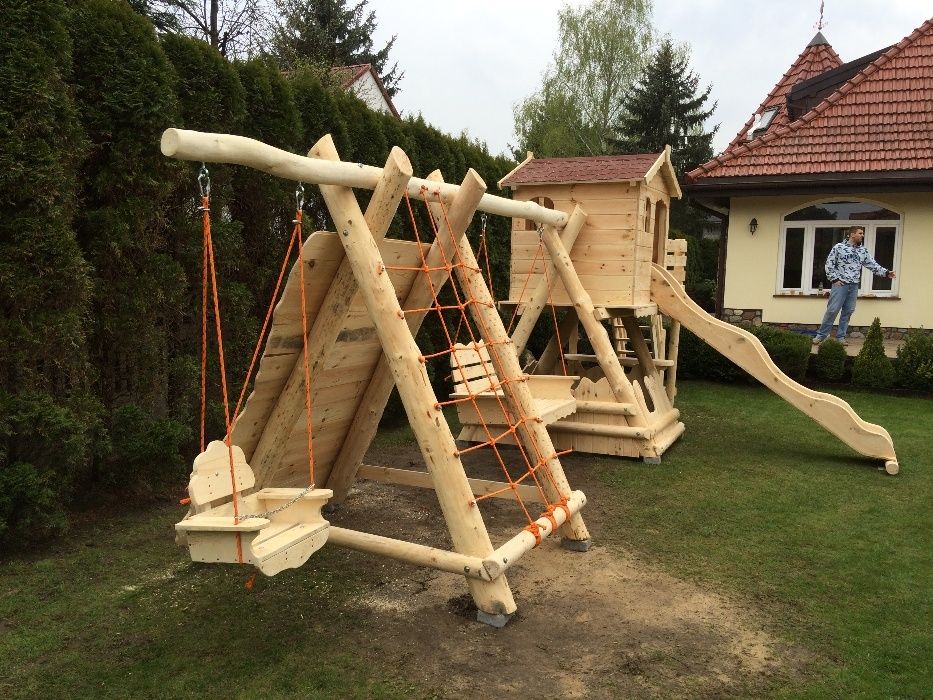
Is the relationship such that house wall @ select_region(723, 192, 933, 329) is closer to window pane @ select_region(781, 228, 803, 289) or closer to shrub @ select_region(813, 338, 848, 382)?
window pane @ select_region(781, 228, 803, 289)

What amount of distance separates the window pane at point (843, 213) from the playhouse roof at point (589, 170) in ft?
20.6

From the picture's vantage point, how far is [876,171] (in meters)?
Answer: 11.5

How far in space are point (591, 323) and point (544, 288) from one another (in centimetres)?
61

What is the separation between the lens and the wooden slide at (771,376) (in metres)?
6.68

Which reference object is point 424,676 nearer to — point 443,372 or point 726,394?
point 443,372

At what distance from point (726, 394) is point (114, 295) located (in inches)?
329

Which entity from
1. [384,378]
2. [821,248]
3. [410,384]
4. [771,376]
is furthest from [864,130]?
[410,384]

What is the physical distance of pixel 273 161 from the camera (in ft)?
10.4

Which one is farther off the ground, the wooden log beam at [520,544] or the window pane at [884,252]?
the window pane at [884,252]

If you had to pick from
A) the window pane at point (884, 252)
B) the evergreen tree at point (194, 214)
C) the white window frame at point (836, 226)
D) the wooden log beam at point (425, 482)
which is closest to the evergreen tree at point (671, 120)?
the white window frame at point (836, 226)

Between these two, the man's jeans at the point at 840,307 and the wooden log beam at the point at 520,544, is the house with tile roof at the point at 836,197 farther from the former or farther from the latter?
the wooden log beam at the point at 520,544

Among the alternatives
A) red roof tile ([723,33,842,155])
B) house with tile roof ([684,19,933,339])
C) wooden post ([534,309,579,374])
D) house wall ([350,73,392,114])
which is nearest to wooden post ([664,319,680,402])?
wooden post ([534,309,579,374])

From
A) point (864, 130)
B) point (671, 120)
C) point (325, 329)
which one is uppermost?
point (671, 120)

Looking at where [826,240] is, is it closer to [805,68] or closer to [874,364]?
[874,364]
